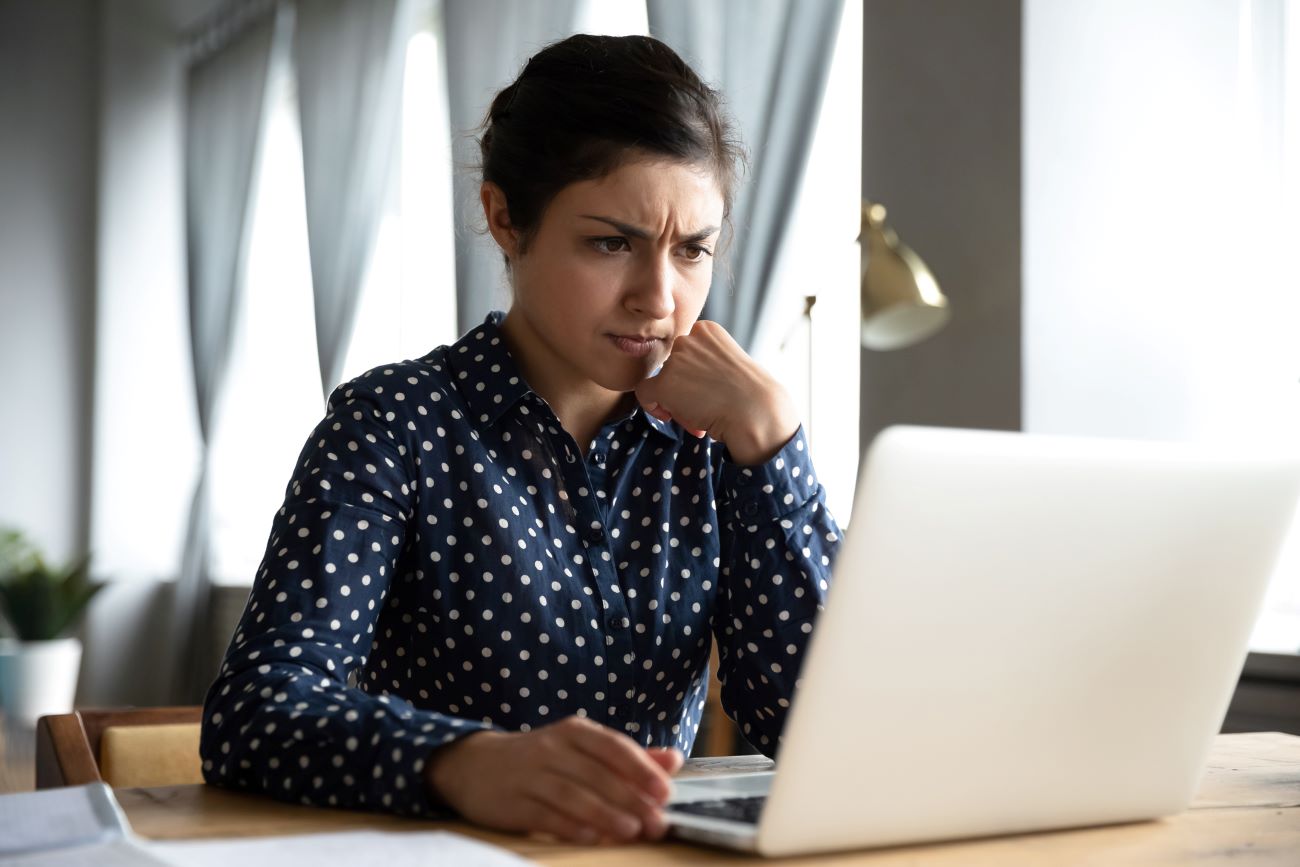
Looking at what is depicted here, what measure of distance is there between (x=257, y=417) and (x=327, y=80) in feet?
5.38

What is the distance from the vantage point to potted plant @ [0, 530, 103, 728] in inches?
218

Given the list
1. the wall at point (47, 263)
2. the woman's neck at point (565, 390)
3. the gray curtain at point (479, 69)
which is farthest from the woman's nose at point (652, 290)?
the wall at point (47, 263)

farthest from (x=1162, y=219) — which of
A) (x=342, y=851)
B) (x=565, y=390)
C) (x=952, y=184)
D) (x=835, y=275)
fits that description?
(x=342, y=851)

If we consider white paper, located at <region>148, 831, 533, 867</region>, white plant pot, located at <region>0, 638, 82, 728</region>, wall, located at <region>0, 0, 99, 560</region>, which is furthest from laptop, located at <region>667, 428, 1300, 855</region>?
wall, located at <region>0, 0, 99, 560</region>

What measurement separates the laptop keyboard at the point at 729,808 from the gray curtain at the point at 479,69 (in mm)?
2952

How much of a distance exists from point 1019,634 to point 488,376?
74 cm

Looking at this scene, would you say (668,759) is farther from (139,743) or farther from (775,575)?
(139,743)

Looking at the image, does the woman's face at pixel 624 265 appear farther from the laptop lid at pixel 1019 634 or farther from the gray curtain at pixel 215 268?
the gray curtain at pixel 215 268

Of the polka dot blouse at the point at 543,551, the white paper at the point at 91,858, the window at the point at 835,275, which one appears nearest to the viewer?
the white paper at the point at 91,858

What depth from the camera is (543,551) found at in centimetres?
133

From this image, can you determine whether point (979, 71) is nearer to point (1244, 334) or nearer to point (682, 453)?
point (1244, 334)

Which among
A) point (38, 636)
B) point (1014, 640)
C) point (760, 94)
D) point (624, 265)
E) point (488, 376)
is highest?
point (760, 94)

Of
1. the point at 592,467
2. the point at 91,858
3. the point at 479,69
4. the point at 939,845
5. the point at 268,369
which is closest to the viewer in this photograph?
the point at 91,858

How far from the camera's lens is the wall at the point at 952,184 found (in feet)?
8.25
